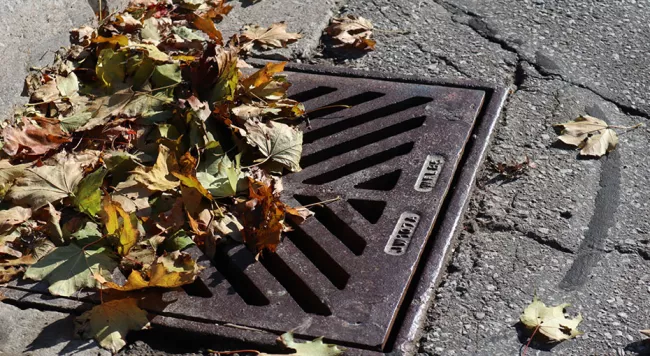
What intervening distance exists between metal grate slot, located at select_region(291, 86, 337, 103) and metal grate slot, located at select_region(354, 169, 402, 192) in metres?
0.46

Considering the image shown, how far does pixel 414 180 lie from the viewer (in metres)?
2.11

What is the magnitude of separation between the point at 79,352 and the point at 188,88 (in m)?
0.92

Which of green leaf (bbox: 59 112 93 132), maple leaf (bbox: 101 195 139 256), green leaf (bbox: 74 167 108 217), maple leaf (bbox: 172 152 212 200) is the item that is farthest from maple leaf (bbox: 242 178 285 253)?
green leaf (bbox: 59 112 93 132)

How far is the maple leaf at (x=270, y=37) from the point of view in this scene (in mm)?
2717

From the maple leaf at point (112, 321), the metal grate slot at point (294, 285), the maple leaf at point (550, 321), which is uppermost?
the maple leaf at point (550, 321)

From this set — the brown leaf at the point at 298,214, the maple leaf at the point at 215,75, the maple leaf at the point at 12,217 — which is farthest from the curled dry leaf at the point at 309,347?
the maple leaf at the point at 215,75

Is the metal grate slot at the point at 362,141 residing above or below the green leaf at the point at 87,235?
above

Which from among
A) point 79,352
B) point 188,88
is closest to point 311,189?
point 188,88

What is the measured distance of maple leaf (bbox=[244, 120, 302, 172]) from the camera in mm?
2154

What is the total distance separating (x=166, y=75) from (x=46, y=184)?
51cm

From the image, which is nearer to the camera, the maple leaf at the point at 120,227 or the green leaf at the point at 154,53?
the maple leaf at the point at 120,227

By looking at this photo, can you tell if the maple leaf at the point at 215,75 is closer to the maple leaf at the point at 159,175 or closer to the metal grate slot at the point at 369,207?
the maple leaf at the point at 159,175

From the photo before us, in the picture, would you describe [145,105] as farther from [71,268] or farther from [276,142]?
[71,268]

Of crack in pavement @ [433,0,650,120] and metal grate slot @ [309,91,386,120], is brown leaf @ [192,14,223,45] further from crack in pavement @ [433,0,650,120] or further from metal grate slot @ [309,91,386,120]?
crack in pavement @ [433,0,650,120]
